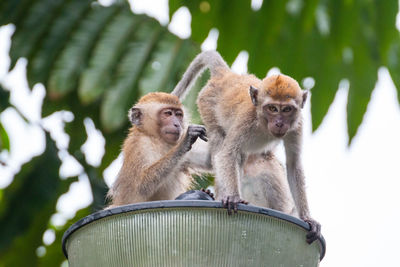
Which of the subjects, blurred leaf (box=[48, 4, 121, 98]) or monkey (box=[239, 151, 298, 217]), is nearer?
monkey (box=[239, 151, 298, 217])

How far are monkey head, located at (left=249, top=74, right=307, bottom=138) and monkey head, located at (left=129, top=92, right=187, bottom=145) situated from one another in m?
0.57

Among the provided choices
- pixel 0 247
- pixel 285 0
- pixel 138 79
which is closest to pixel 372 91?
pixel 285 0

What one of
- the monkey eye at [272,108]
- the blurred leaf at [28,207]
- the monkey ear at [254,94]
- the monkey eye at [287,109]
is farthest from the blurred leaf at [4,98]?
the monkey eye at [287,109]

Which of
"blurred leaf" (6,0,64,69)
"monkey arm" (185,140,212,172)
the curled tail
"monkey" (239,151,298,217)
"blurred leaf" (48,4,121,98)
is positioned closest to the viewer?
"monkey" (239,151,298,217)

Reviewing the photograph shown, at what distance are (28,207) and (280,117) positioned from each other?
3.09 m

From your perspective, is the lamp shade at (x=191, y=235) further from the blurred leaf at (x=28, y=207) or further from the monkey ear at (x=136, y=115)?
the blurred leaf at (x=28, y=207)

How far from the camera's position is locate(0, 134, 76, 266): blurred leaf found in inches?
316

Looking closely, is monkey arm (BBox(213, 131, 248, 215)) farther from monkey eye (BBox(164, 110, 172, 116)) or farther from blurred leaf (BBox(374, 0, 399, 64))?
blurred leaf (BBox(374, 0, 399, 64))

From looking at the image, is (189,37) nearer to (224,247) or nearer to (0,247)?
(0,247)

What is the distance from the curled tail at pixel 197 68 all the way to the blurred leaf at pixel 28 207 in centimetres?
191

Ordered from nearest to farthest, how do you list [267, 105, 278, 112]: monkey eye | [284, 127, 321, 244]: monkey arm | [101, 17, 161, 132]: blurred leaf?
1. [267, 105, 278, 112]: monkey eye
2. [284, 127, 321, 244]: monkey arm
3. [101, 17, 161, 132]: blurred leaf

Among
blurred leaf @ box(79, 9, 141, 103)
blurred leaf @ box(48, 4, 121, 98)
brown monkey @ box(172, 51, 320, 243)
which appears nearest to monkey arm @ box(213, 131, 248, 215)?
brown monkey @ box(172, 51, 320, 243)

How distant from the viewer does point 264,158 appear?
21.7 ft

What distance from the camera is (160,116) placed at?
6.07 meters
